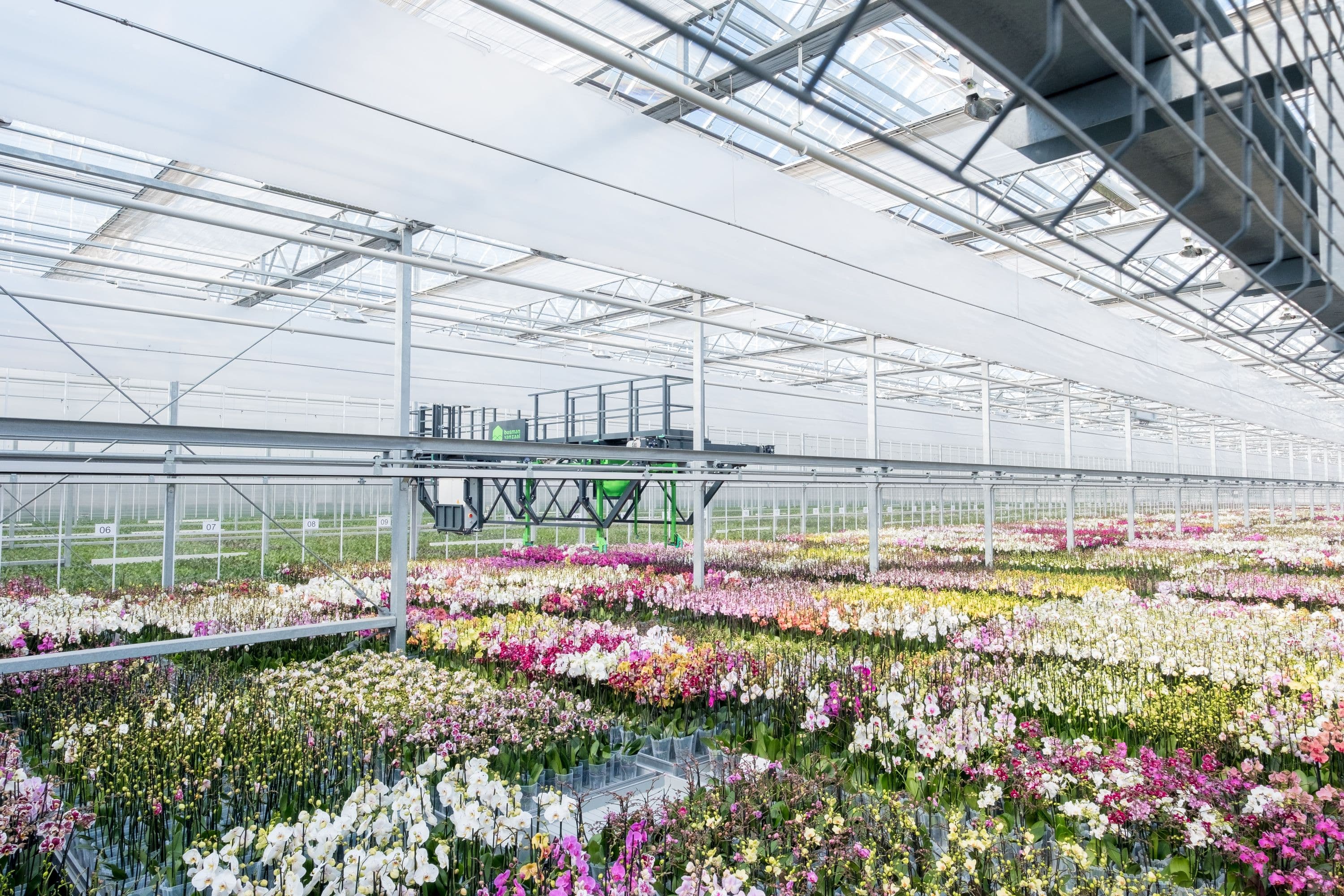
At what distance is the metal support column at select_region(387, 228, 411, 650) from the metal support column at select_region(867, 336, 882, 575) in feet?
21.2

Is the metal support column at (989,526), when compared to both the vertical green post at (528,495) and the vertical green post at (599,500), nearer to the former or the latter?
the vertical green post at (599,500)

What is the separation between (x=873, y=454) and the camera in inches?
439

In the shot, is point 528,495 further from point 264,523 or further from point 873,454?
point 873,454

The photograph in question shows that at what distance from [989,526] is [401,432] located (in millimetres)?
10286

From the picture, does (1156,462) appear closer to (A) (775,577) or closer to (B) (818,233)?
(A) (775,577)

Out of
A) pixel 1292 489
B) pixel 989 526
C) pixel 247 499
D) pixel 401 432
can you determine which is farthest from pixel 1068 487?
pixel 1292 489

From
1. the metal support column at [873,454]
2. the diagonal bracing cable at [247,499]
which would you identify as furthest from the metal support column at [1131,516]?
the diagonal bracing cable at [247,499]

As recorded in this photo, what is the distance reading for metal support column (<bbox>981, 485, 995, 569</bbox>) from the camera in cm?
1278

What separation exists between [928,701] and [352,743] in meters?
3.06

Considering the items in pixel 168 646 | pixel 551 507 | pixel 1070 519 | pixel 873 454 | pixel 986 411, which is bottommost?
pixel 168 646

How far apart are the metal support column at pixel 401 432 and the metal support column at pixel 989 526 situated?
9012mm

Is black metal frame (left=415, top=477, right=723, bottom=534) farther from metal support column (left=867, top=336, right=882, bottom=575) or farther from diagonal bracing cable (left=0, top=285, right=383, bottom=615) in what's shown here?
diagonal bracing cable (left=0, top=285, right=383, bottom=615)

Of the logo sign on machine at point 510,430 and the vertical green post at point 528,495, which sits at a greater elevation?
the logo sign on machine at point 510,430

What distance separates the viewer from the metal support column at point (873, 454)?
1152cm
